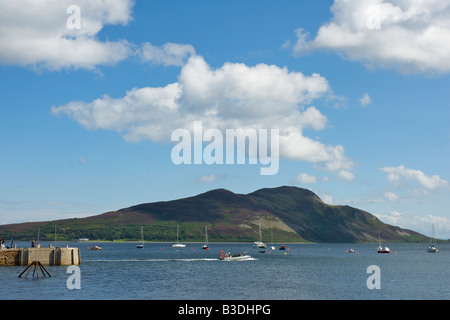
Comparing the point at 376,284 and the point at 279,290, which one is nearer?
the point at 279,290

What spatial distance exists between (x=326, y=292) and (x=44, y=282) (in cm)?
5058

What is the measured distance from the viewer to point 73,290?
262ft

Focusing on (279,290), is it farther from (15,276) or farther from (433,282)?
(15,276)

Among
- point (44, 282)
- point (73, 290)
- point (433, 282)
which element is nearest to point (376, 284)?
point (433, 282)
